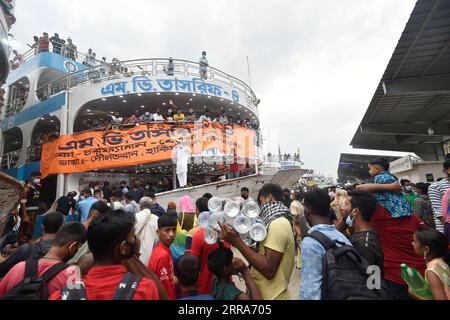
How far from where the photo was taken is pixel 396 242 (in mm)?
2199

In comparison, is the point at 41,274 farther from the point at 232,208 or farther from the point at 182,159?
the point at 182,159

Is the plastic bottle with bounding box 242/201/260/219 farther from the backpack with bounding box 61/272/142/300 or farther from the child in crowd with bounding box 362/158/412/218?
the child in crowd with bounding box 362/158/412/218

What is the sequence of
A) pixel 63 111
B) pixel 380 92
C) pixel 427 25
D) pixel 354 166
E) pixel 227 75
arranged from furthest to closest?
1. pixel 354 166
2. pixel 227 75
3. pixel 63 111
4. pixel 380 92
5. pixel 427 25

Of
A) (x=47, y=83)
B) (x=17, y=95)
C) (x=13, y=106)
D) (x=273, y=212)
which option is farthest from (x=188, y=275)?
(x=17, y=95)

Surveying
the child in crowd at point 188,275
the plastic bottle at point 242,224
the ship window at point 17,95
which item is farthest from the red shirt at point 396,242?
the ship window at point 17,95

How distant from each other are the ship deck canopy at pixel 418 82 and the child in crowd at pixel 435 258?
15.6ft

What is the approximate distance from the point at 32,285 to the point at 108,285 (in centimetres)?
58

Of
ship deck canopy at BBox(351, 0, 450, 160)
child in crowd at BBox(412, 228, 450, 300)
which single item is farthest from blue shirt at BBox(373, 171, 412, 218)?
ship deck canopy at BBox(351, 0, 450, 160)

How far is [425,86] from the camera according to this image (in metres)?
7.19

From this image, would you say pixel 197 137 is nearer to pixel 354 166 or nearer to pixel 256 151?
pixel 256 151

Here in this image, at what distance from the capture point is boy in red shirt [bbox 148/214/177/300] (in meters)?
2.09

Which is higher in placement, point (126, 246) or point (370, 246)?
point (126, 246)

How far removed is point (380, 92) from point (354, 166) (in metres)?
16.9

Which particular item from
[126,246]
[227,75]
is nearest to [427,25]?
[126,246]
